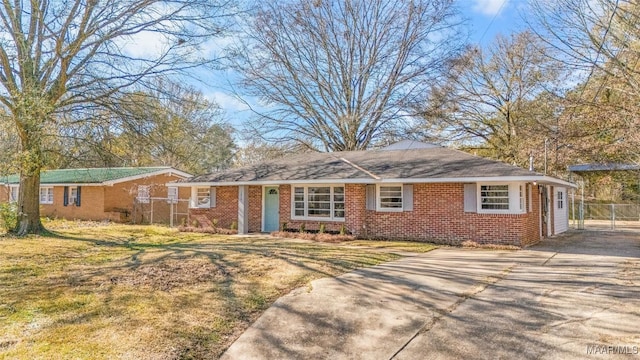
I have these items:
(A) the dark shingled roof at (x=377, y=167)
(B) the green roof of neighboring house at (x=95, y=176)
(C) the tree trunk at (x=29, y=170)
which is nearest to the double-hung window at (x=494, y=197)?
(A) the dark shingled roof at (x=377, y=167)

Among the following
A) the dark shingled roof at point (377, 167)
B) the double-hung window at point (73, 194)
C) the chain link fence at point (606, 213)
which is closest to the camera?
the dark shingled roof at point (377, 167)

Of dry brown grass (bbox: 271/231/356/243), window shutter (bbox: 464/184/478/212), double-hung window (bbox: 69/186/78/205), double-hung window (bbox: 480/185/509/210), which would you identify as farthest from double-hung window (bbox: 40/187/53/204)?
double-hung window (bbox: 480/185/509/210)

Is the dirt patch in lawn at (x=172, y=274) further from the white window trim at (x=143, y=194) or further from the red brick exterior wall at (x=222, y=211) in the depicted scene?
the white window trim at (x=143, y=194)

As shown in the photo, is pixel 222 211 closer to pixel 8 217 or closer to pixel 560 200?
pixel 8 217

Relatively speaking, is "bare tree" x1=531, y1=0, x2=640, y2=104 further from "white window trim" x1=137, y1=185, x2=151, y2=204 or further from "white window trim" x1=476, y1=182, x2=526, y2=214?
"white window trim" x1=137, y1=185, x2=151, y2=204

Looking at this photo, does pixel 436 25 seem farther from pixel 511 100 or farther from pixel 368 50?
pixel 511 100

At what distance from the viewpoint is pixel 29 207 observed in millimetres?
13297

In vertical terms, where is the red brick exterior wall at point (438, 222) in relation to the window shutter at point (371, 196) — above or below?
below

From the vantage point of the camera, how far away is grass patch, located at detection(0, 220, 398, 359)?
4.10 meters

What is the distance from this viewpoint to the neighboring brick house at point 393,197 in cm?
1209

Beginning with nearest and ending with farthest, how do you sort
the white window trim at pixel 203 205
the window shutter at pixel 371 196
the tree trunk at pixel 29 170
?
the tree trunk at pixel 29 170 → the window shutter at pixel 371 196 → the white window trim at pixel 203 205

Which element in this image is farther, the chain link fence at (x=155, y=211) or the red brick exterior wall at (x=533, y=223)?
the chain link fence at (x=155, y=211)

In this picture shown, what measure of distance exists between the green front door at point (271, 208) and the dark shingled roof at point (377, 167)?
694 mm

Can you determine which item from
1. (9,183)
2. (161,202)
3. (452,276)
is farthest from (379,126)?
(9,183)
